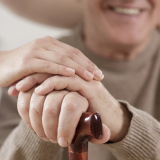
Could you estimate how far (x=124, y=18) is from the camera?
945 mm

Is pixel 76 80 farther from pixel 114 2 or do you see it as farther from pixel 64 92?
pixel 114 2

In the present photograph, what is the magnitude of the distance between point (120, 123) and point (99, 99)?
0.21 ft

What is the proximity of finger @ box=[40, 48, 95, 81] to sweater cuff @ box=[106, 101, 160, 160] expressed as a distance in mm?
113

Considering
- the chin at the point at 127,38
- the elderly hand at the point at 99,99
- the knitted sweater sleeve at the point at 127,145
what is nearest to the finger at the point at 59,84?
the elderly hand at the point at 99,99

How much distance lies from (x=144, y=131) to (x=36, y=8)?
79cm

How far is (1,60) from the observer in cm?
56

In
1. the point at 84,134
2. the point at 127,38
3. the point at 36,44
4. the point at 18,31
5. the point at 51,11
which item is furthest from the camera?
the point at 18,31

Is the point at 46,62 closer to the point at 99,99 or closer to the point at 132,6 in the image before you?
the point at 99,99

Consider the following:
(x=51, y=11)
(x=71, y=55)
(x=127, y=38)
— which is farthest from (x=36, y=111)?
(x=51, y=11)

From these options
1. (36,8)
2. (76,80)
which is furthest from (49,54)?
(36,8)

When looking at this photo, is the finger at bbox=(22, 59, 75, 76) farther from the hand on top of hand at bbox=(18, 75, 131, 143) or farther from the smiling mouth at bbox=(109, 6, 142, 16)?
the smiling mouth at bbox=(109, 6, 142, 16)

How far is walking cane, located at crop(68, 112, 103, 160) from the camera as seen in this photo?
40 cm

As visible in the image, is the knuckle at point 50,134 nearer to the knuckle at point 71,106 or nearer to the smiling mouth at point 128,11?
the knuckle at point 71,106

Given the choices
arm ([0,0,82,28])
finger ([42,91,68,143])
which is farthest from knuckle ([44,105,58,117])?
arm ([0,0,82,28])
